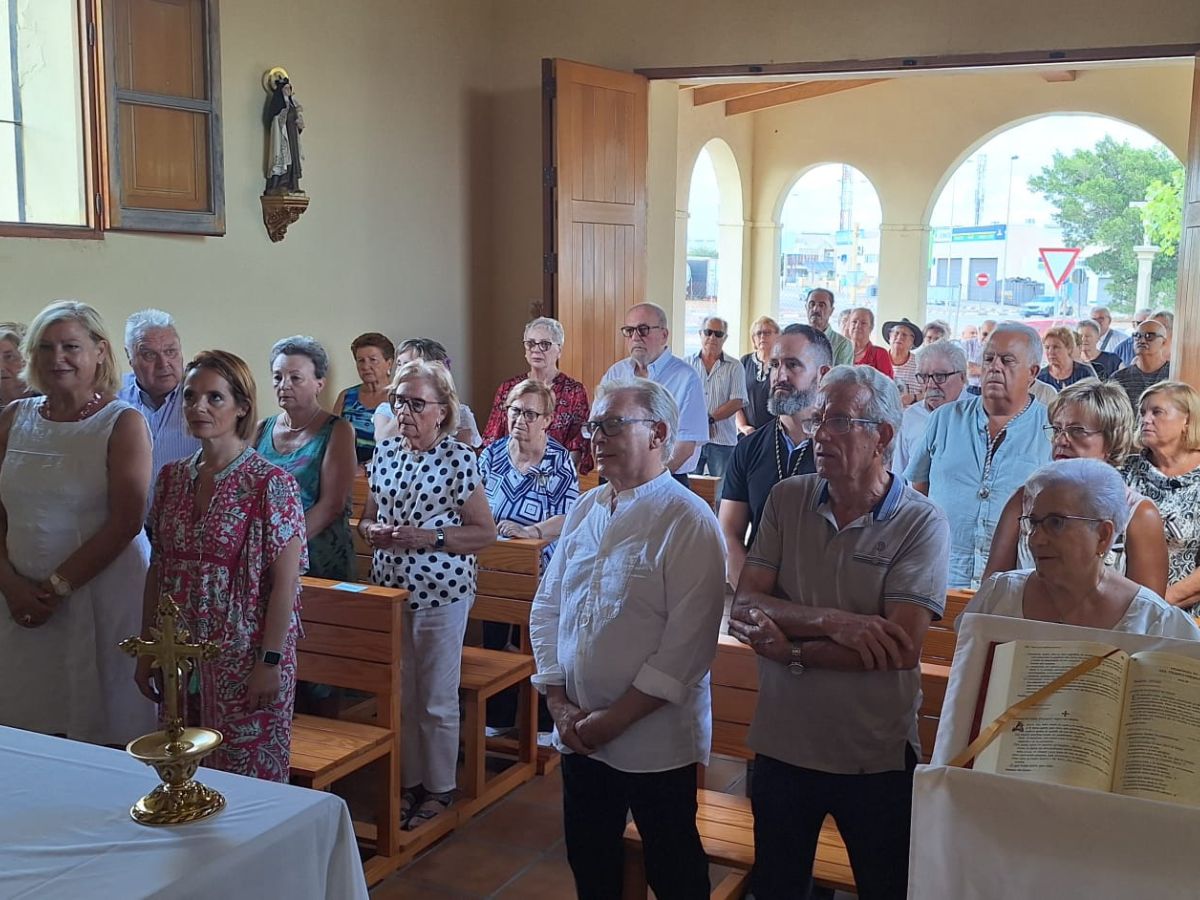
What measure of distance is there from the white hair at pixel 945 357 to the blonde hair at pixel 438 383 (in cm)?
187

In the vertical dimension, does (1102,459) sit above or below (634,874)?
above

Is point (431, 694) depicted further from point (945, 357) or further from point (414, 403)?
point (945, 357)

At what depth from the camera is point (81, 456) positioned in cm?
292

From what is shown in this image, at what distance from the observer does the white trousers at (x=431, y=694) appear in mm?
3322

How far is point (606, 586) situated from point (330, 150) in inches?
158

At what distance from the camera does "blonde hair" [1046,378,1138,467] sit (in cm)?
287

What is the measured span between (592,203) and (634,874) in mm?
4612

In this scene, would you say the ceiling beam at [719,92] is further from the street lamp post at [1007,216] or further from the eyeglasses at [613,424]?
the eyeglasses at [613,424]

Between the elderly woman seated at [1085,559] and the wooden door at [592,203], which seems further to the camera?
the wooden door at [592,203]

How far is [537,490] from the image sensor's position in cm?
400

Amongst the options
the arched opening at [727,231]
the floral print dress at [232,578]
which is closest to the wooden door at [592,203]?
the floral print dress at [232,578]

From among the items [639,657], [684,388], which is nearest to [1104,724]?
[639,657]

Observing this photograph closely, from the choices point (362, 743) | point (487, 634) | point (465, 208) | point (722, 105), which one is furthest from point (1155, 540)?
point (722, 105)

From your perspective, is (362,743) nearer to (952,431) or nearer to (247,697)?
(247,697)
